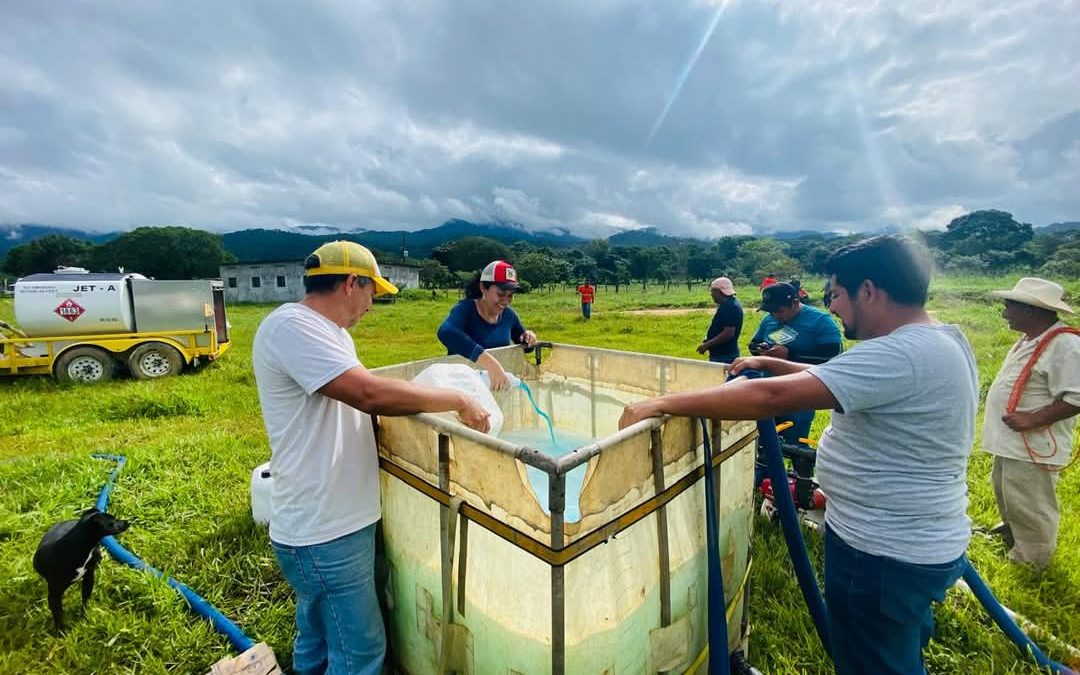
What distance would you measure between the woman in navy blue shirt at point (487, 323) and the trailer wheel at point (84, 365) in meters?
8.52

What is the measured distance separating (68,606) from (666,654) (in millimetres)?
3326

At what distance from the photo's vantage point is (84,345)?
8.34m

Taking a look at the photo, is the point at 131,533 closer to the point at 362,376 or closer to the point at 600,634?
the point at 362,376

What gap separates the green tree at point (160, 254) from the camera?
175 feet

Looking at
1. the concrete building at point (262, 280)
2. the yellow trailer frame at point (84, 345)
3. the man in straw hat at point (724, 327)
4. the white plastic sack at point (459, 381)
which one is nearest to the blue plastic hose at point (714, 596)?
the white plastic sack at point (459, 381)

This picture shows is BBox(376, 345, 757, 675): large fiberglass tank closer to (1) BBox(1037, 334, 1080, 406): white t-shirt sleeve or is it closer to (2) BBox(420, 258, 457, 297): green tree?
(1) BBox(1037, 334, 1080, 406): white t-shirt sleeve

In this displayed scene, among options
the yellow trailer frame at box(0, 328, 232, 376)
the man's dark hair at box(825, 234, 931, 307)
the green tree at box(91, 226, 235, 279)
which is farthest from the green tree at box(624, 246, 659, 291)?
the man's dark hair at box(825, 234, 931, 307)

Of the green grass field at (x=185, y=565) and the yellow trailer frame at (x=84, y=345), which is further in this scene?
the yellow trailer frame at (x=84, y=345)

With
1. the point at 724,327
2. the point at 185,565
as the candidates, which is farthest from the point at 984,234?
the point at 185,565

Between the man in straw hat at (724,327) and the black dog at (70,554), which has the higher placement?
the man in straw hat at (724,327)

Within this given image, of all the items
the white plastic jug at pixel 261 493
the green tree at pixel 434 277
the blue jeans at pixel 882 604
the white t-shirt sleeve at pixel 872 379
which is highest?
the green tree at pixel 434 277

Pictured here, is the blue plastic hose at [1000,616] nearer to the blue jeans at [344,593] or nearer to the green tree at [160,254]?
the blue jeans at [344,593]

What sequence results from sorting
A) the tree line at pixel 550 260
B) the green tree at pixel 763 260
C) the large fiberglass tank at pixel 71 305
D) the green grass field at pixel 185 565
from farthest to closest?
1. the green tree at pixel 763 260
2. the tree line at pixel 550 260
3. the large fiberglass tank at pixel 71 305
4. the green grass field at pixel 185 565

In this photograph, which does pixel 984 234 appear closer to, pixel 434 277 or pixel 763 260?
pixel 763 260
